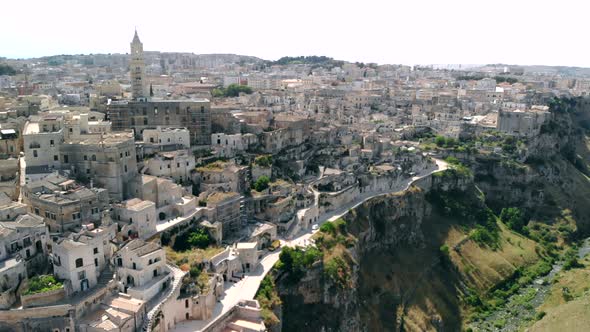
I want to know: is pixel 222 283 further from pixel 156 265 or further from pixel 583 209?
pixel 583 209

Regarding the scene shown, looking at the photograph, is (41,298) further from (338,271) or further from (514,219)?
(514,219)

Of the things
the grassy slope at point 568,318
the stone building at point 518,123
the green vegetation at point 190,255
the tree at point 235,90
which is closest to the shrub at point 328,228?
the green vegetation at point 190,255

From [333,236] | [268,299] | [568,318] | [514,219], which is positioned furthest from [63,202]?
[514,219]

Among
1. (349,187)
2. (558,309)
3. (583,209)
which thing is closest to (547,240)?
(583,209)

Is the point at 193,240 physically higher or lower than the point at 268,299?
higher

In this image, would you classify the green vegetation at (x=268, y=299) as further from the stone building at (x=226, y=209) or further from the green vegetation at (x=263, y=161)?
the green vegetation at (x=263, y=161)

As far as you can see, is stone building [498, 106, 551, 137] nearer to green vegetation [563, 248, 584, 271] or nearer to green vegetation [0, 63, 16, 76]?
green vegetation [563, 248, 584, 271]
